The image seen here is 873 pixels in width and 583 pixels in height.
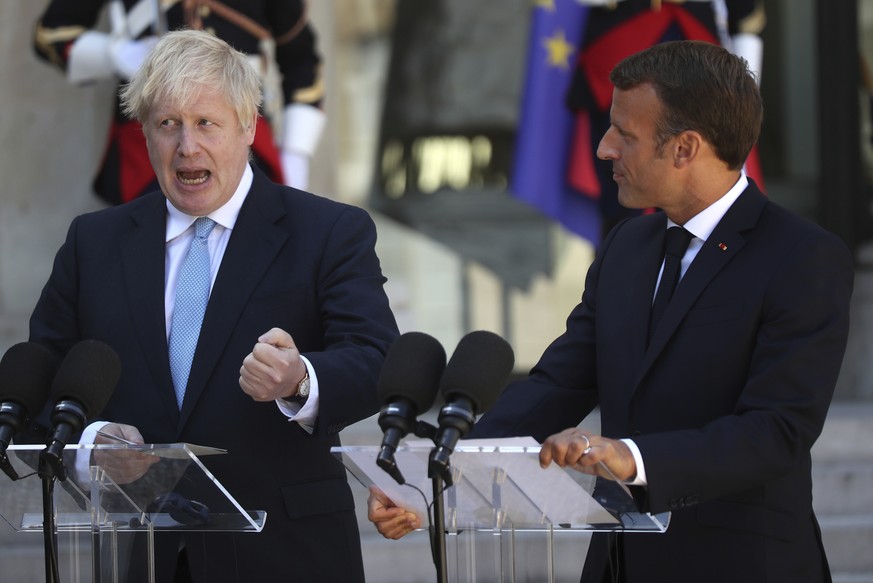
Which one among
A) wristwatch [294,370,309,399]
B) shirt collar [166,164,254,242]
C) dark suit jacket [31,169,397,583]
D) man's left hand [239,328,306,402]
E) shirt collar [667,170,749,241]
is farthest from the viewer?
shirt collar [166,164,254,242]

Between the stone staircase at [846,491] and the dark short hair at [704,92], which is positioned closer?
the dark short hair at [704,92]

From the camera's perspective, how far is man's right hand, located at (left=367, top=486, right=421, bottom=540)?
2.68 meters

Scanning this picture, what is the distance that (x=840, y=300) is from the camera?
2.69 m

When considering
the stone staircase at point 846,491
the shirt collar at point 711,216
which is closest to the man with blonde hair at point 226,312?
the shirt collar at point 711,216

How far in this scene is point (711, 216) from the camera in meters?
2.88

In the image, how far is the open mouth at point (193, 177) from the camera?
3080 mm

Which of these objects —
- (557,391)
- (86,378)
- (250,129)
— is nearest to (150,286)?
(250,129)

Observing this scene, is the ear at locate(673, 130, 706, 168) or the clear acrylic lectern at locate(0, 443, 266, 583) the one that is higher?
the ear at locate(673, 130, 706, 168)

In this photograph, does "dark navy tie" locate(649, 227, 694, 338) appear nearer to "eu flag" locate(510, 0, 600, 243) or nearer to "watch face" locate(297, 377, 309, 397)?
"watch face" locate(297, 377, 309, 397)

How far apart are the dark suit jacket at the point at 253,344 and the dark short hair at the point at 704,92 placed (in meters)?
0.71

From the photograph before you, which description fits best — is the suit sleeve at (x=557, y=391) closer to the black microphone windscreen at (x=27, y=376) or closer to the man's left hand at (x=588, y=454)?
the man's left hand at (x=588, y=454)

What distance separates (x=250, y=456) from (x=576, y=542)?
7.85ft

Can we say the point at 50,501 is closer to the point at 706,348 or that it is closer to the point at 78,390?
the point at 78,390

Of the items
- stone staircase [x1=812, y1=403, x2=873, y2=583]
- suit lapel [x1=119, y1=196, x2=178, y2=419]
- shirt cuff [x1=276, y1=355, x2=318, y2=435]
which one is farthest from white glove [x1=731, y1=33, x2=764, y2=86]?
shirt cuff [x1=276, y1=355, x2=318, y2=435]
